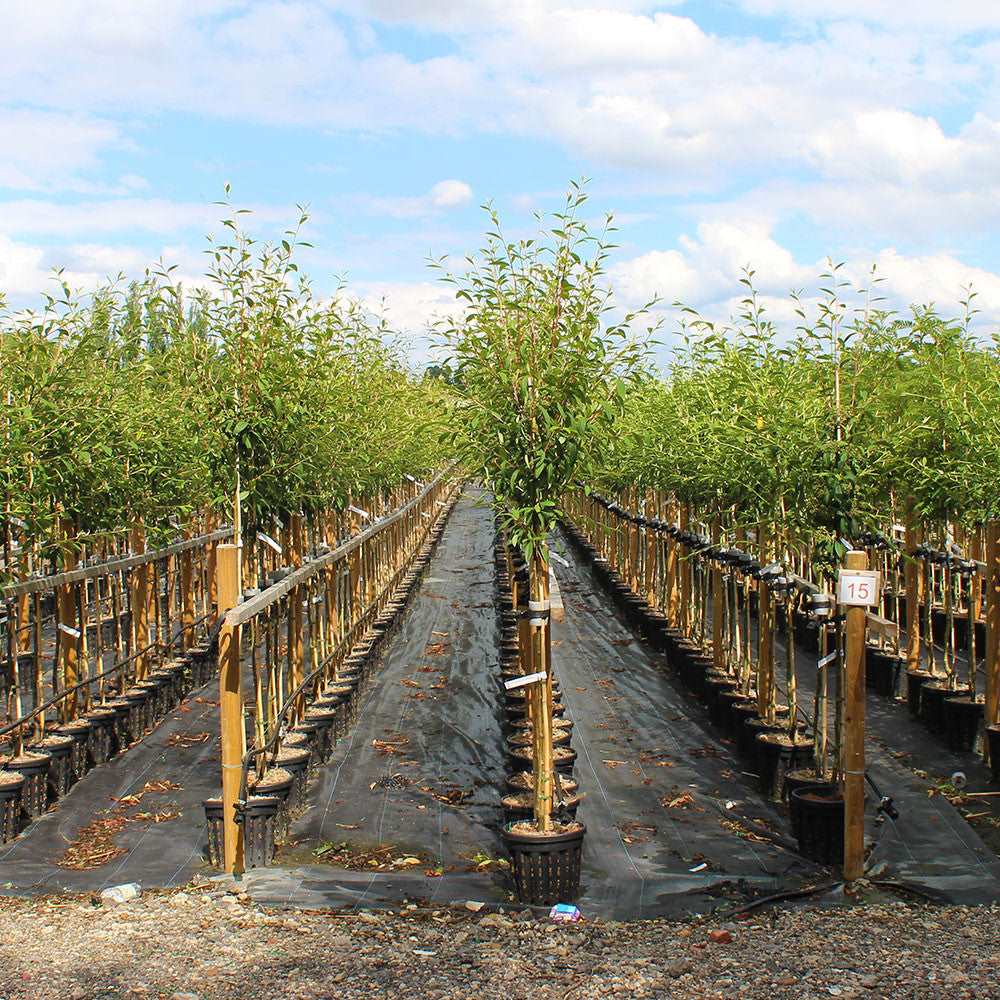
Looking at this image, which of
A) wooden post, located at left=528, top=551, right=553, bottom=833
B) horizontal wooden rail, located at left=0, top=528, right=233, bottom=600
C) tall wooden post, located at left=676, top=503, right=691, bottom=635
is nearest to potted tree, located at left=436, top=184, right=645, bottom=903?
wooden post, located at left=528, top=551, right=553, bottom=833

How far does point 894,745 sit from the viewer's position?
338 inches

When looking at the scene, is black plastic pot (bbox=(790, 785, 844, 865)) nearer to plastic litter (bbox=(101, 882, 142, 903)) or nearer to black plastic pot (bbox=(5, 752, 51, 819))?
plastic litter (bbox=(101, 882, 142, 903))

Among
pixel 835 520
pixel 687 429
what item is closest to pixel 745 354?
pixel 687 429

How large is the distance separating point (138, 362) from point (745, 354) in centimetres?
528

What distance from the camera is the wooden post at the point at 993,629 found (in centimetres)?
798

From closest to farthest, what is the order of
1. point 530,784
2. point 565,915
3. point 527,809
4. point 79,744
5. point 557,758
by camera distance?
point 565,915 → point 527,809 → point 530,784 → point 557,758 → point 79,744

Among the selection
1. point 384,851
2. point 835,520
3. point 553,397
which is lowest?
point 384,851

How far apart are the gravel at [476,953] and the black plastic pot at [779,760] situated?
1.97m

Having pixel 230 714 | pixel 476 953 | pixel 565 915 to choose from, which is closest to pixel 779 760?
pixel 565 915

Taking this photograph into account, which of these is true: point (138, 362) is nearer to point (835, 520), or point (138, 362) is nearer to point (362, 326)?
point (362, 326)

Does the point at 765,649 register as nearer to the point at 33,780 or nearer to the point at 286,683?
the point at 286,683

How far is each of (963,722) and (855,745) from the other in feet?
10.4

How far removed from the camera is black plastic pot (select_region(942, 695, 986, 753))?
27.2 feet

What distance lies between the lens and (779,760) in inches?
285
